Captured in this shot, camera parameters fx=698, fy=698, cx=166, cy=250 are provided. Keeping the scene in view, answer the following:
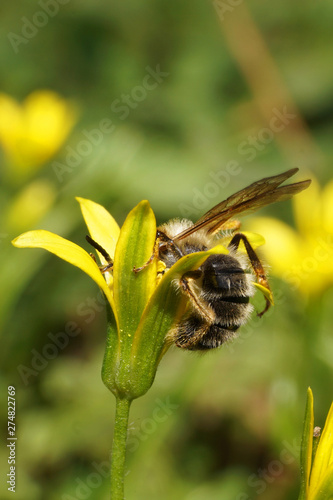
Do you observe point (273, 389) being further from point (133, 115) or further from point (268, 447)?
point (133, 115)

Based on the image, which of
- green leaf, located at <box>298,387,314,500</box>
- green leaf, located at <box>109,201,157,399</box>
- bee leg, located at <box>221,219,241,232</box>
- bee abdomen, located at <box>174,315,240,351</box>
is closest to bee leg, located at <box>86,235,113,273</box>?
green leaf, located at <box>109,201,157,399</box>

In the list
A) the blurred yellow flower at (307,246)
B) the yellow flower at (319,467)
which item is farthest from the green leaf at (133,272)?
the blurred yellow flower at (307,246)

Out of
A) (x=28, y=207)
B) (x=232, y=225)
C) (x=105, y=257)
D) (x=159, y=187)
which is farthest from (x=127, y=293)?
(x=159, y=187)

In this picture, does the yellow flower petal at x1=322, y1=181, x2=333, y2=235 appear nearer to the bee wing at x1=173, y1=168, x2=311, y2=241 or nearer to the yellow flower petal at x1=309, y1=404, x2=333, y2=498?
the bee wing at x1=173, y1=168, x2=311, y2=241

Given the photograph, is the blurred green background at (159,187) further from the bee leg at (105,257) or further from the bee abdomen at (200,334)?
the bee leg at (105,257)

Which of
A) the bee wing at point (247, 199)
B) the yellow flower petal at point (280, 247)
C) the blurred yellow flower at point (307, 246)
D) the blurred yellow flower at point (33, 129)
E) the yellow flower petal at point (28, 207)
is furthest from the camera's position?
the blurred yellow flower at point (33, 129)

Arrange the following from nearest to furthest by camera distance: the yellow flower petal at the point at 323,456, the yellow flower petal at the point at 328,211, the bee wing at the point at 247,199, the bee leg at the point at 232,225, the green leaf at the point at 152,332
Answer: the yellow flower petal at the point at 323,456, the green leaf at the point at 152,332, the bee wing at the point at 247,199, the bee leg at the point at 232,225, the yellow flower petal at the point at 328,211

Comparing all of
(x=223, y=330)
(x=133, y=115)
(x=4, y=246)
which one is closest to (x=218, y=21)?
(x=133, y=115)
